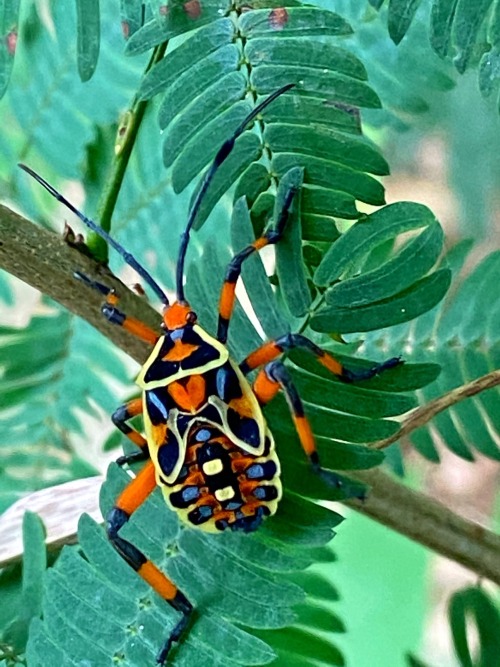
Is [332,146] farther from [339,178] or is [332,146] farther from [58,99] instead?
[58,99]

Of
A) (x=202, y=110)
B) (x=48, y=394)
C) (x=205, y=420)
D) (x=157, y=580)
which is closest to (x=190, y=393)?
(x=205, y=420)

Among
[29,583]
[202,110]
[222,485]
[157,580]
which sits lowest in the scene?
[29,583]

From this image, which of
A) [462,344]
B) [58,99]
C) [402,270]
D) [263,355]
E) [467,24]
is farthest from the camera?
[58,99]

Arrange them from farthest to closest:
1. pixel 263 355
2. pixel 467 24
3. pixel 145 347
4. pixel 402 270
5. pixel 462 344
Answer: pixel 462 344, pixel 145 347, pixel 263 355, pixel 402 270, pixel 467 24

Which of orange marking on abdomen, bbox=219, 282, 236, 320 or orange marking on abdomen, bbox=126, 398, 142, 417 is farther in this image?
orange marking on abdomen, bbox=126, 398, 142, 417

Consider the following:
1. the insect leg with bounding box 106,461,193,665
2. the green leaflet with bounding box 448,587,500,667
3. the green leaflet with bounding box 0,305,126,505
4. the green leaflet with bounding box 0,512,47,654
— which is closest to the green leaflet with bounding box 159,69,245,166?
the insect leg with bounding box 106,461,193,665

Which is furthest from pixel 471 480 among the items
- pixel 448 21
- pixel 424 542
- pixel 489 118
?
pixel 448 21

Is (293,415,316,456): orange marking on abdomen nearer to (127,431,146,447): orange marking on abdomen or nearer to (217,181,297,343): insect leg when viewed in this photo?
(217,181,297,343): insect leg
